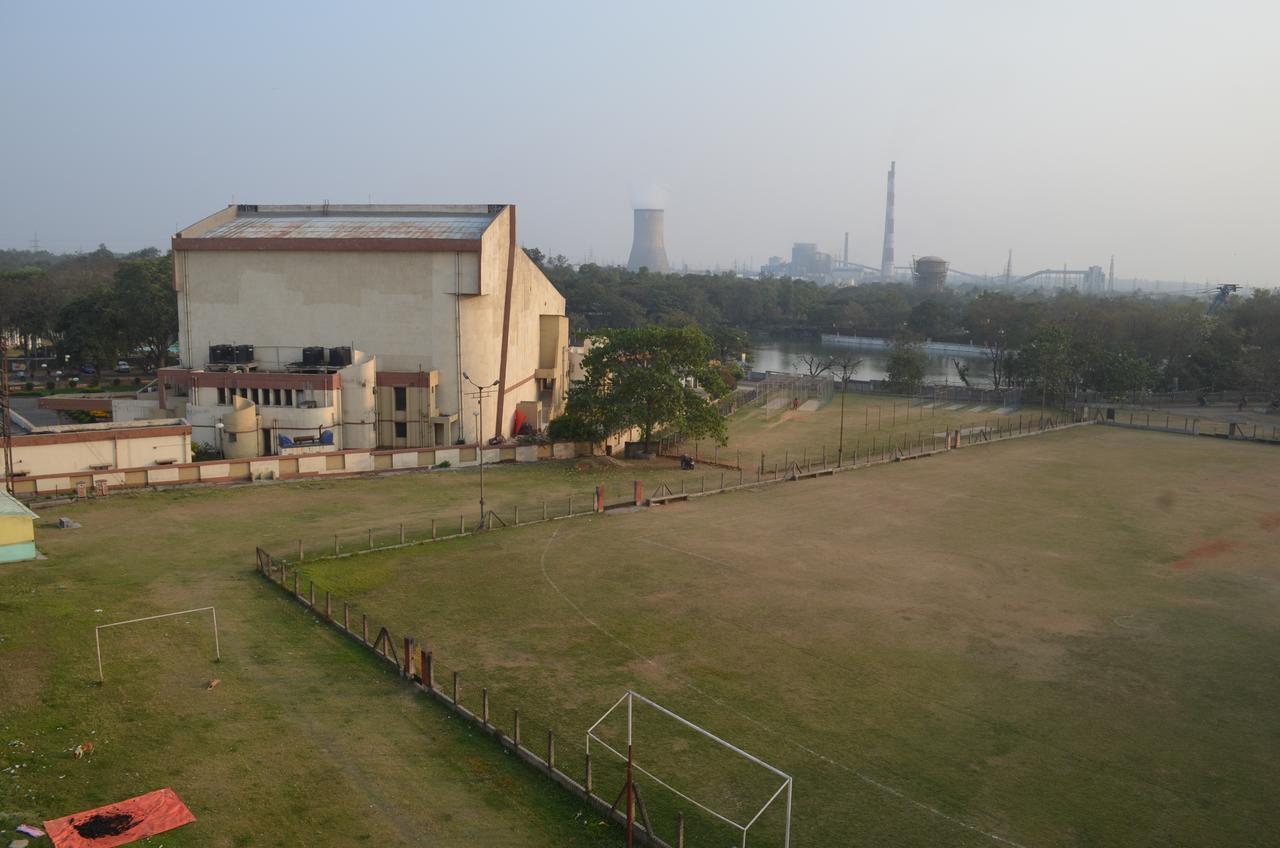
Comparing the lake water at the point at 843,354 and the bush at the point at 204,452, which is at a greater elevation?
the lake water at the point at 843,354

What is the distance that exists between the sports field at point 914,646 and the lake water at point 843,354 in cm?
5599

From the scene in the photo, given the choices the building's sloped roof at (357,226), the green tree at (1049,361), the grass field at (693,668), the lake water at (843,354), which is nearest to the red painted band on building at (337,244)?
the building's sloped roof at (357,226)

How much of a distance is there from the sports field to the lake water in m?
56.0

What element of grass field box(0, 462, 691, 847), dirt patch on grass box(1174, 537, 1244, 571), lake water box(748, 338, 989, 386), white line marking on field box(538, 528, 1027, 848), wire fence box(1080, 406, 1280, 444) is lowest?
white line marking on field box(538, 528, 1027, 848)

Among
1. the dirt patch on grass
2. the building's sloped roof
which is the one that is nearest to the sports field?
the dirt patch on grass

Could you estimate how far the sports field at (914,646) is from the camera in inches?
575

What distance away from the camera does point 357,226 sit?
4859cm

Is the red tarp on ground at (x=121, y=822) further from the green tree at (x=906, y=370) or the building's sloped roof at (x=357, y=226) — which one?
the green tree at (x=906, y=370)

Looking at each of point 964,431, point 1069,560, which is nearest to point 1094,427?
point 964,431

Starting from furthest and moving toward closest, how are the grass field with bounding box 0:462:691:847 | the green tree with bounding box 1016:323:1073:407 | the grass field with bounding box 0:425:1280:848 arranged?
the green tree with bounding box 1016:323:1073:407, the grass field with bounding box 0:425:1280:848, the grass field with bounding box 0:462:691:847

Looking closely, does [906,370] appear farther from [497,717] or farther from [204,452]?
[497,717]

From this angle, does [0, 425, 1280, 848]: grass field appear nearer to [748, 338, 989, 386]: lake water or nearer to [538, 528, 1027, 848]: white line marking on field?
[538, 528, 1027, 848]: white line marking on field

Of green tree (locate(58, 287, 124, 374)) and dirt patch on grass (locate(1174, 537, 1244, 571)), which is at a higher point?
green tree (locate(58, 287, 124, 374))

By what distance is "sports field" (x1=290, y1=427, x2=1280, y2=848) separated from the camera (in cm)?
1462
